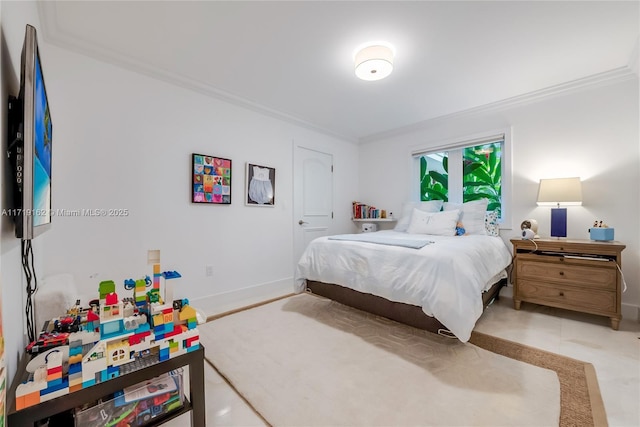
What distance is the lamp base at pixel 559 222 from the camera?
8.66ft

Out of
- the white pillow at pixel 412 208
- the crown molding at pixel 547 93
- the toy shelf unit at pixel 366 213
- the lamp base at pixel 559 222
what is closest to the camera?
the crown molding at pixel 547 93

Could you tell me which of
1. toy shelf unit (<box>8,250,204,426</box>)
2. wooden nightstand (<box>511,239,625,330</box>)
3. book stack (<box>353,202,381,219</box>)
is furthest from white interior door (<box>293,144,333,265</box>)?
toy shelf unit (<box>8,250,204,426</box>)

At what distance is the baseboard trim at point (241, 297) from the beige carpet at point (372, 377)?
0.42 m

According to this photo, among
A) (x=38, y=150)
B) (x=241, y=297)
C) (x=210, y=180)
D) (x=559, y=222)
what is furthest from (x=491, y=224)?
(x=38, y=150)

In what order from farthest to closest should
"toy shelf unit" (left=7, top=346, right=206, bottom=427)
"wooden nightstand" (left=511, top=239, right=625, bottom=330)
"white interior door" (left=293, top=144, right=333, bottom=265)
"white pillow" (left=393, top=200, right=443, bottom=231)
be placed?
"white interior door" (left=293, top=144, right=333, bottom=265), "white pillow" (left=393, top=200, right=443, bottom=231), "wooden nightstand" (left=511, top=239, right=625, bottom=330), "toy shelf unit" (left=7, top=346, right=206, bottom=427)

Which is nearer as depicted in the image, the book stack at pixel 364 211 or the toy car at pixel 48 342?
the toy car at pixel 48 342

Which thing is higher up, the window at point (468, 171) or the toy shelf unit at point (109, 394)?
the window at point (468, 171)

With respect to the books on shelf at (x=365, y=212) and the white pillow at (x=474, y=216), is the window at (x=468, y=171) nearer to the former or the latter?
the white pillow at (x=474, y=216)

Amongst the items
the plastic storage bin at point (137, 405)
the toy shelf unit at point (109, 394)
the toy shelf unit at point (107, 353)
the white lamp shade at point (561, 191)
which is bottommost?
the plastic storage bin at point (137, 405)

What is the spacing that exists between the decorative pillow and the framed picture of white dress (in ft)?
8.45

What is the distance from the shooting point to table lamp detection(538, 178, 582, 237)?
8.38 ft

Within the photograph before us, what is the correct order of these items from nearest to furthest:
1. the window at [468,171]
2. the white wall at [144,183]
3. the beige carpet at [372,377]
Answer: the beige carpet at [372,377] < the white wall at [144,183] < the window at [468,171]

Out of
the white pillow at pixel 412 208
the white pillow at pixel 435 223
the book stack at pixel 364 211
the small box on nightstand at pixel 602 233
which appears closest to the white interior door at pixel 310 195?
the book stack at pixel 364 211

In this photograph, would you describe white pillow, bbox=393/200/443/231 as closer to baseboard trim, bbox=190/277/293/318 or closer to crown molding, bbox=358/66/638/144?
crown molding, bbox=358/66/638/144
